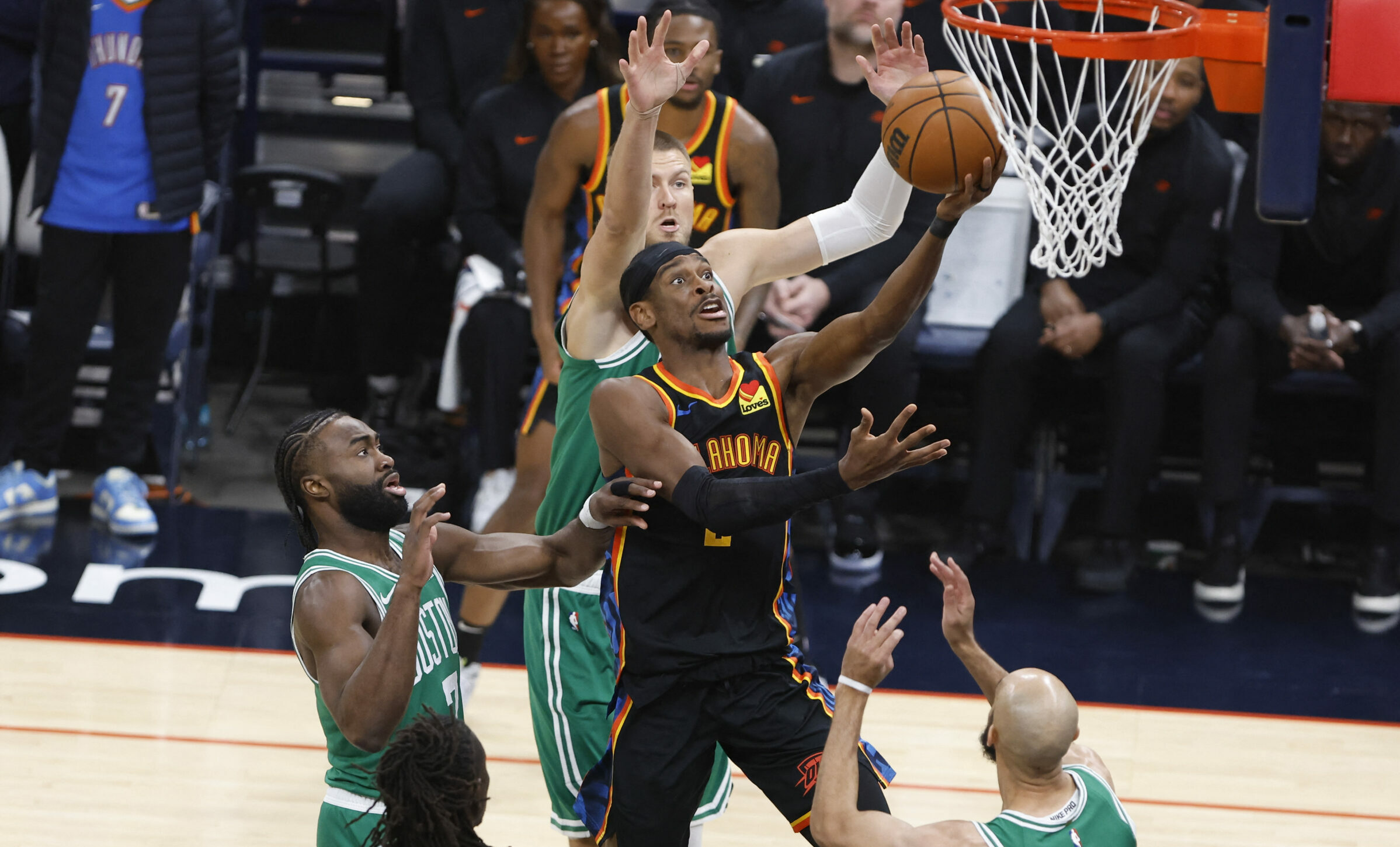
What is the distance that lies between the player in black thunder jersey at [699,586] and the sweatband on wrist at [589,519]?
7cm

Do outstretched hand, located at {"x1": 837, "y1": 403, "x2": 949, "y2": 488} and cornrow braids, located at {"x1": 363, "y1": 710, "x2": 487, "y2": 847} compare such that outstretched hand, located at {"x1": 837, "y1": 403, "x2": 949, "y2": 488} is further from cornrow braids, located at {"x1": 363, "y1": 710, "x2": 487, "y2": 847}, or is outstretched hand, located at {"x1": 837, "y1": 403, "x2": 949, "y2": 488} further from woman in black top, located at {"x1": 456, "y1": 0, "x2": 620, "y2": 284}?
woman in black top, located at {"x1": 456, "y1": 0, "x2": 620, "y2": 284}

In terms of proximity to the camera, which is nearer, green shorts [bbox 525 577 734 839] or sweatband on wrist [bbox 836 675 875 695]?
sweatband on wrist [bbox 836 675 875 695]

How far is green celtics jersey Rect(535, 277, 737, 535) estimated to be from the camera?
3.97 meters

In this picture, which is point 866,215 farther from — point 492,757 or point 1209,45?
point 492,757

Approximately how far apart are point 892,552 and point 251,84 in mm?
4136

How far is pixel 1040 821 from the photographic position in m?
2.96

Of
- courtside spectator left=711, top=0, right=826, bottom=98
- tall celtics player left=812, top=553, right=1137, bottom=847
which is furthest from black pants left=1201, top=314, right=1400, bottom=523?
tall celtics player left=812, top=553, right=1137, bottom=847

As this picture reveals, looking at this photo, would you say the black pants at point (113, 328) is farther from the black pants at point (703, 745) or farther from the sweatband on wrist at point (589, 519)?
the black pants at point (703, 745)

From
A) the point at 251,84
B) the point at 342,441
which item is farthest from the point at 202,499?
the point at 342,441

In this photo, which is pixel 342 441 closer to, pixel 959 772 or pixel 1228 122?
pixel 959 772

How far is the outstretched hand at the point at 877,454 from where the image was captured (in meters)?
3.07

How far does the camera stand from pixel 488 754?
16.9 feet

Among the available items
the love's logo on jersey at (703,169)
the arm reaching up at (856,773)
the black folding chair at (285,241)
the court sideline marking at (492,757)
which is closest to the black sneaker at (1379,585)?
the court sideline marking at (492,757)

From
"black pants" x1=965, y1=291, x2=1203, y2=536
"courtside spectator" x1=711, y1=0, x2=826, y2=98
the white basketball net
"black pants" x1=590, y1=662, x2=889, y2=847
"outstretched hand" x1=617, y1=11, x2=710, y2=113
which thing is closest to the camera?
"black pants" x1=590, y1=662, x2=889, y2=847
